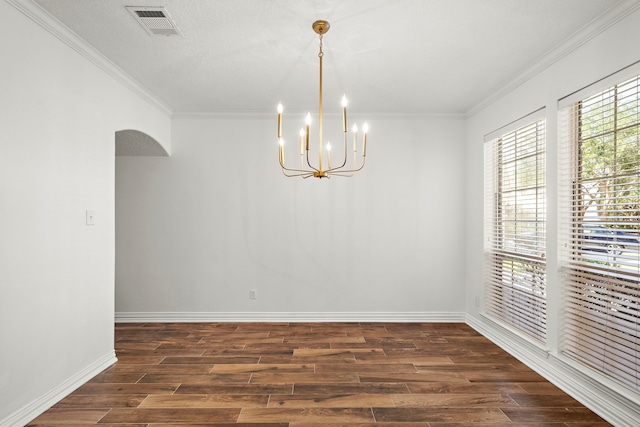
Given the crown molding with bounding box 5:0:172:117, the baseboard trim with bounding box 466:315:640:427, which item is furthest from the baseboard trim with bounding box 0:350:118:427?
the baseboard trim with bounding box 466:315:640:427

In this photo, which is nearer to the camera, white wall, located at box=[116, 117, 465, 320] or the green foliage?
the green foliage

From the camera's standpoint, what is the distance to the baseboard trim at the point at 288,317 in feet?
15.4

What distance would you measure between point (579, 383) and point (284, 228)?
3262 millimetres

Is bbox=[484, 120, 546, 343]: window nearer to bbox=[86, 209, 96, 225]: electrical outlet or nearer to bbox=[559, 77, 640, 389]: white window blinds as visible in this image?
bbox=[559, 77, 640, 389]: white window blinds

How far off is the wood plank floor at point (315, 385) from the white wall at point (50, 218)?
Result: 1.00 ft

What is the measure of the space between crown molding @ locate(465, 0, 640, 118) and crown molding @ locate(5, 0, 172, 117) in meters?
3.65

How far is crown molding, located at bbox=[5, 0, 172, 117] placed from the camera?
237cm

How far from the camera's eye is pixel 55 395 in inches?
104

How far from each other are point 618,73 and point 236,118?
378cm

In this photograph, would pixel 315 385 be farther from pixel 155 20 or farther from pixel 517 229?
pixel 155 20

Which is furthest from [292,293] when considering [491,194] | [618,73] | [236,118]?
[618,73]

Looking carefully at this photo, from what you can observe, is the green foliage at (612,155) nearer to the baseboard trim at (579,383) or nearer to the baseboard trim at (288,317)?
the baseboard trim at (579,383)

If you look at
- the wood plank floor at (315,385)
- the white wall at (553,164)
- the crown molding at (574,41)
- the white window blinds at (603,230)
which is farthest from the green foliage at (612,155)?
the wood plank floor at (315,385)

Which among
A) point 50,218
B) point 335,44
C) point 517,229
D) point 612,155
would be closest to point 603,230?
point 612,155
